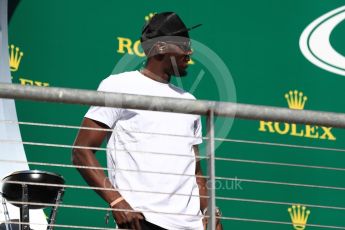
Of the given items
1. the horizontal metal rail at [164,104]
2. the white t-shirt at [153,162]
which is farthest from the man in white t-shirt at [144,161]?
the horizontal metal rail at [164,104]

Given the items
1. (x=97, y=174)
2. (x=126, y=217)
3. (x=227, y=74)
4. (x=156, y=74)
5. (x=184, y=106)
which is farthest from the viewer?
(x=227, y=74)

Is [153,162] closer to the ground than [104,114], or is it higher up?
closer to the ground

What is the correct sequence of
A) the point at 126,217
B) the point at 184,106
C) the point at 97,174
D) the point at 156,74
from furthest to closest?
1. the point at 156,74
2. the point at 97,174
3. the point at 126,217
4. the point at 184,106

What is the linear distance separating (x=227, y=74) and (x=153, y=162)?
5.66 ft

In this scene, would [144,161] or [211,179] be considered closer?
[211,179]

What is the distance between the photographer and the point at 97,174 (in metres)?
3.48

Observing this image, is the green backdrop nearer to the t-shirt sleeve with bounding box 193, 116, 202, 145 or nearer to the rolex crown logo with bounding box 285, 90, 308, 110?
the rolex crown logo with bounding box 285, 90, 308, 110

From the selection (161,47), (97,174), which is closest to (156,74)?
(161,47)

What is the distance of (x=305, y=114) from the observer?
2.87 meters

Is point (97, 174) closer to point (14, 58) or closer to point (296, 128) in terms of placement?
point (14, 58)

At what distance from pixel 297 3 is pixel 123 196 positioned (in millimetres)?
2336

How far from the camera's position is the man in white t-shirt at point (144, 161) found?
136 inches

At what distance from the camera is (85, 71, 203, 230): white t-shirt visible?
349 centimetres

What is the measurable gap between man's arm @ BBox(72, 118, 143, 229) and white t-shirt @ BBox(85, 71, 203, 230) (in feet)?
0.16
